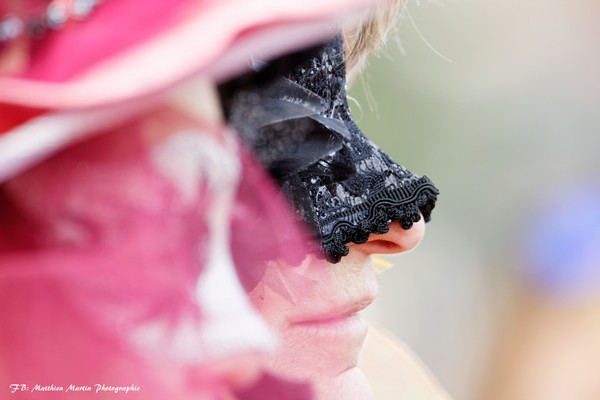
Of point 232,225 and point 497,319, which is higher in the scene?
point 232,225

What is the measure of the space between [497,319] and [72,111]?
7.00ft

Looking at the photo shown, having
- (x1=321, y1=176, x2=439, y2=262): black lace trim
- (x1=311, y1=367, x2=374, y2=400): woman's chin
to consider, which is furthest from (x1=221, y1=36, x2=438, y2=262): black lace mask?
(x1=311, y1=367, x2=374, y2=400): woman's chin

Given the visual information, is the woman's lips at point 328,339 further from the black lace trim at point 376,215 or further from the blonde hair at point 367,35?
the blonde hair at point 367,35

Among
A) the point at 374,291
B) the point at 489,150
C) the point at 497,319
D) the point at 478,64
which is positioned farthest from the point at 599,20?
the point at 374,291

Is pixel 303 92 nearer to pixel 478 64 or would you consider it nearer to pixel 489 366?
pixel 489 366

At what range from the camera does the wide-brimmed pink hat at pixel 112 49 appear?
353 mm

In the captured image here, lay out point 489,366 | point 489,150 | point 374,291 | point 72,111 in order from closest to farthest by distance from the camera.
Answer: point 72,111, point 374,291, point 489,366, point 489,150

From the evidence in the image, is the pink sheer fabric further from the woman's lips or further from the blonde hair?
the blonde hair

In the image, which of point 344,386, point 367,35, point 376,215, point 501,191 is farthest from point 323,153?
point 501,191

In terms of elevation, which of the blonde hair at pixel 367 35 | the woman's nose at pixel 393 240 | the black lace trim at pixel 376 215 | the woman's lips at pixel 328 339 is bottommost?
the woman's lips at pixel 328 339

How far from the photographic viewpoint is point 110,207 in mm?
386

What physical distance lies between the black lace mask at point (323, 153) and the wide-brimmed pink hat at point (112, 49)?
0.08m

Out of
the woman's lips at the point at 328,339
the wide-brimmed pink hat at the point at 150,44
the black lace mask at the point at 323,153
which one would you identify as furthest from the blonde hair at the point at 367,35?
the wide-brimmed pink hat at the point at 150,44

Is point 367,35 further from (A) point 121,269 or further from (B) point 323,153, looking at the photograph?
(A) point 121,269
